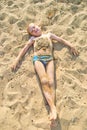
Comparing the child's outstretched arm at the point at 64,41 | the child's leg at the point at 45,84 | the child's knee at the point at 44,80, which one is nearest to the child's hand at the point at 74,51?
the child's outstretched arm at the point at 64,41

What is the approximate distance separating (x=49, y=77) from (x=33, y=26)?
104cm

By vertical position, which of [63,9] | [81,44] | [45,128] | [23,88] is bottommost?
[45,128]

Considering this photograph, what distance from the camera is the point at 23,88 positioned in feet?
13.7

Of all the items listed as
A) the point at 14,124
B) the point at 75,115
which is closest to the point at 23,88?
the point at 14,124

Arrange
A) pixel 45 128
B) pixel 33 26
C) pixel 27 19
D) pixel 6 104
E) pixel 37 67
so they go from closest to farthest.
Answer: pixel 45 128 → pixel 6 104 → pixel 37 67 → pixel 33 26 → pixel 27 19

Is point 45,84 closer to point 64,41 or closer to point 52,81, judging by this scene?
point 52,81

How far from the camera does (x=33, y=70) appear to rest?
14.4 ft

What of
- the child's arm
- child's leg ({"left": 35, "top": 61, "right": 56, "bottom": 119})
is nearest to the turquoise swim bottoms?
child's leg ({"left": 35, "top": 61, "right": 56, "bottom": 119})

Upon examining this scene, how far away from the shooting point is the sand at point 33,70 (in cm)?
381

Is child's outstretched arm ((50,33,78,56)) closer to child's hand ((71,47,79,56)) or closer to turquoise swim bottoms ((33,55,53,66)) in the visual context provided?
child's hand ((71,47,79,56))

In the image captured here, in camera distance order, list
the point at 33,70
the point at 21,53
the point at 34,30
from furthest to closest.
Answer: the point at 34,30 → the point at 21,53 → the point at 33,70

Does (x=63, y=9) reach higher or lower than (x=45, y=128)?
higher

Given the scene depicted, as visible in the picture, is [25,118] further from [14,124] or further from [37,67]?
[37,67]

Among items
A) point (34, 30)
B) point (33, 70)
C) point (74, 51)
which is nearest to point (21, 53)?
point (33, 70)
